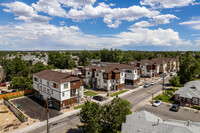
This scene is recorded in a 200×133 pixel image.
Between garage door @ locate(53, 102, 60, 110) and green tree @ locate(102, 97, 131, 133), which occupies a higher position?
green tree @ locate(102, 97, 131, 133)

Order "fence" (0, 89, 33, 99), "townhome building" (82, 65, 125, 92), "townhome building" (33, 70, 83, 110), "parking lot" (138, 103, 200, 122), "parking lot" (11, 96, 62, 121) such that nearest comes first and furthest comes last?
"parking lot" (138, 103, 200, 122), "parking lot" (11, 96, 62, 121), "townhome building" (33, 70, 83, 110), "fence" (0, 89, 33, 99), "townhome building" (82, 65, 125, 92)

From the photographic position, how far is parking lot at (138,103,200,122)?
111 ft

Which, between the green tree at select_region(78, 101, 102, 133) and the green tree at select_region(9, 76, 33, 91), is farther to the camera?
the green tree at select_region(9, 76, 33, 91)

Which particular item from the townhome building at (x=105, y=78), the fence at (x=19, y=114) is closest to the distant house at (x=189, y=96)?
the townhome building at (x=105, y=78)

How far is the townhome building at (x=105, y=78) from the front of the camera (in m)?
55.5

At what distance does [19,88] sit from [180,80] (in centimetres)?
7119

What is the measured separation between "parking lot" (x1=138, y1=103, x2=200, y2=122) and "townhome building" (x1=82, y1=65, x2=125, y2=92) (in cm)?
1825

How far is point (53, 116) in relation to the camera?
3472 centimetres

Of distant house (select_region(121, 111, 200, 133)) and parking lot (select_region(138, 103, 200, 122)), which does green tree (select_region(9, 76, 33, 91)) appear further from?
distant house (select_region(121, 111, 200, 133))

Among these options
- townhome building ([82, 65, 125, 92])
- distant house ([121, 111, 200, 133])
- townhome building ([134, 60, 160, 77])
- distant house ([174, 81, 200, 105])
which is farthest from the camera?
townhome building ([134, 60, 160, 77])

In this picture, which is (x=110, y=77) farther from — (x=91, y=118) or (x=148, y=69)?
(x=148, y=69)

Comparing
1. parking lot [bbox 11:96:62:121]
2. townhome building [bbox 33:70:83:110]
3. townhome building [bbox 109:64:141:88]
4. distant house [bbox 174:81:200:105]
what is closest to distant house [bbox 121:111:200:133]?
townhome building [bbox 33:70:83:110]

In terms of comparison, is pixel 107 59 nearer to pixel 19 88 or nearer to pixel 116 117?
pixel 19 88

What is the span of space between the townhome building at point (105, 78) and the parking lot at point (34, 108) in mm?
23561
